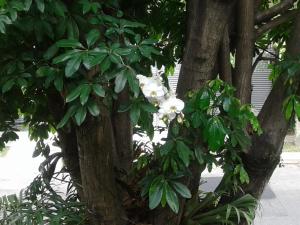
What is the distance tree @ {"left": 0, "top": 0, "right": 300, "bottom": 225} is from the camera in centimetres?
137

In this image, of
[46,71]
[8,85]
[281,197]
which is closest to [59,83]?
[46,71]

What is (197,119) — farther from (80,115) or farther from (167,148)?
(80,115)

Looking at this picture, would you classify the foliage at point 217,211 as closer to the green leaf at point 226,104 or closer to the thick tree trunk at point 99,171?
the thick tree trunk at point 99,171

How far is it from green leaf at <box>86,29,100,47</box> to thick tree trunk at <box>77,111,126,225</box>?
1.18 ft

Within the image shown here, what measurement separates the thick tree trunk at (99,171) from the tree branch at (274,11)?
0.79 m

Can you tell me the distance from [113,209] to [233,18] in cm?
91

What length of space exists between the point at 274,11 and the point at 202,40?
41cm

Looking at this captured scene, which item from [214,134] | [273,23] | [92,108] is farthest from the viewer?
[273,23]

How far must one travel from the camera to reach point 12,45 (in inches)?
62.4

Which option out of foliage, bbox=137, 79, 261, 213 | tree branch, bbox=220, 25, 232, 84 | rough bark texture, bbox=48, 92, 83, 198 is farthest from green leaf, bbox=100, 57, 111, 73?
rough bark texture, bbox=48, 92, 83, 198

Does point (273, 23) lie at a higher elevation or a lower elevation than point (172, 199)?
higher

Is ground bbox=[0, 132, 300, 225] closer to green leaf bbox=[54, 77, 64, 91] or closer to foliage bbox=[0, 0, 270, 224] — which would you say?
foliage bbox=[0, 0, 270, 224]

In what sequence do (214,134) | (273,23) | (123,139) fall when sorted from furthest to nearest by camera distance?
(123,139) < (273,23) < (214,134)

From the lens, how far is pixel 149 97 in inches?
56.9
